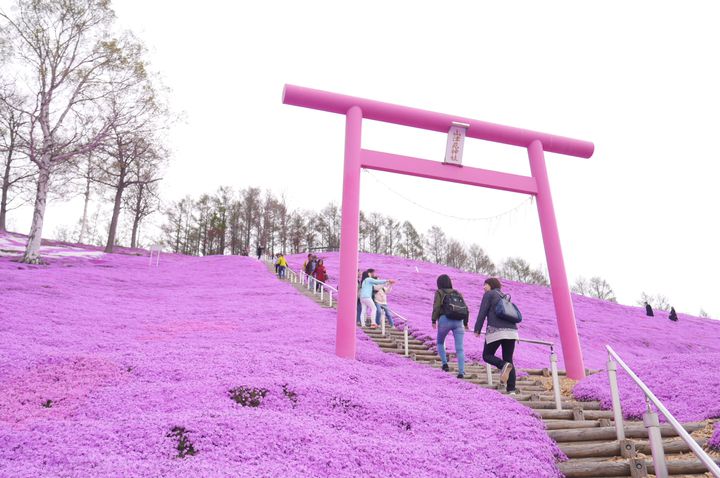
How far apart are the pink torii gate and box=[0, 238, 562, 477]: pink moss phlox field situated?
6.54 feet

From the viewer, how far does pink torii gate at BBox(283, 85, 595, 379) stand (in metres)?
9.93

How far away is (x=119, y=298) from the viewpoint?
17266mm

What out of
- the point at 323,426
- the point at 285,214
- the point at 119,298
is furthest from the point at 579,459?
the point at 285,214

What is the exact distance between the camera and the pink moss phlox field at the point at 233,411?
4.22m

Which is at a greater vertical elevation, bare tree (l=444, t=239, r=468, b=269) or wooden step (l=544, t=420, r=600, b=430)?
bare tree (l=444, t=239, r=468, b=269)

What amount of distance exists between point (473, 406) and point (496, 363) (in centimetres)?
124

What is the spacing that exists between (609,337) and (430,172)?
57.4 ft

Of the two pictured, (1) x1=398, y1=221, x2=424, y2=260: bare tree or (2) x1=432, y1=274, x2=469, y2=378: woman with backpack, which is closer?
(2) x1=432, y1=274, x2=469, y2=378: woman with backpack

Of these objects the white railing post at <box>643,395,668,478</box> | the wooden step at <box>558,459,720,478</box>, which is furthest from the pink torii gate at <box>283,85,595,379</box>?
the white railing post at <box>643,395,668,478</box>

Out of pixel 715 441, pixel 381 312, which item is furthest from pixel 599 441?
pixel 381 312

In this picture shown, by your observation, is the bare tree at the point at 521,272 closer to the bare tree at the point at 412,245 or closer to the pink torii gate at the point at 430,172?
the bare tree at the point at 412,245

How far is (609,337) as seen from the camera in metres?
23.0

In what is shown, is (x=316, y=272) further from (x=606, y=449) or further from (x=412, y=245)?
(x=412, y=245)

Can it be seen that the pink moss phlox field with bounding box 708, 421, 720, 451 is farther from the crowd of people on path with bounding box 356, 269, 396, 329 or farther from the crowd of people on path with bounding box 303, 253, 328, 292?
the crowd of people on path with bounding box 303, 253, 328, 292
